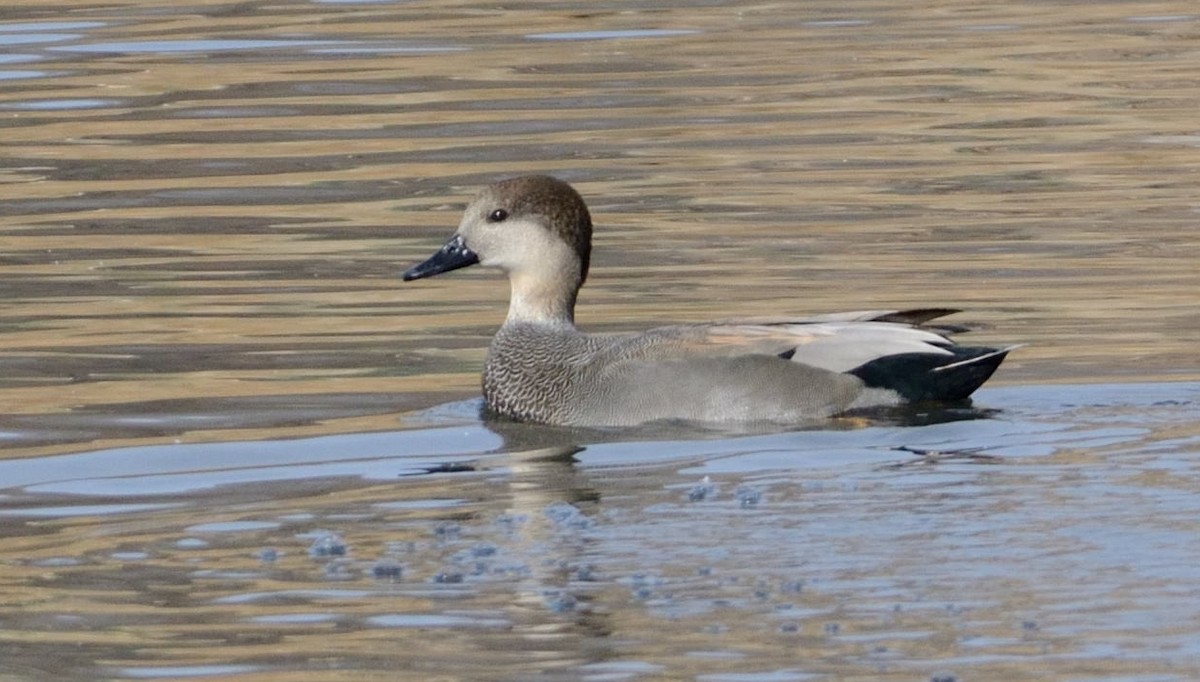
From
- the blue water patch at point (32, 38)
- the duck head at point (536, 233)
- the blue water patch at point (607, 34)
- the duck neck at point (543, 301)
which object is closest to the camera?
the duck neck at point (543, 301)

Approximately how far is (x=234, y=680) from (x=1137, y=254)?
698cm

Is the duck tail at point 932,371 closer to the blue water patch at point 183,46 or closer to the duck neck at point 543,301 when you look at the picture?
the duck neck at point 543,301

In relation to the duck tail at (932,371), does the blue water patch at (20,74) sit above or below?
above

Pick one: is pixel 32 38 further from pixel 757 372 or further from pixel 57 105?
pixel 757 372

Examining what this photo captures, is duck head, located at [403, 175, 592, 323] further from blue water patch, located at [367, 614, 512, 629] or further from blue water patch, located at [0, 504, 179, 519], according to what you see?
blue water patch, located at [367, 614, 512, 629]

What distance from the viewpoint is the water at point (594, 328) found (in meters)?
6.64

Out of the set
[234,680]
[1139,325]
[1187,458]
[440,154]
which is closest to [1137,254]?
[1139,325]

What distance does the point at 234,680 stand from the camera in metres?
6.37

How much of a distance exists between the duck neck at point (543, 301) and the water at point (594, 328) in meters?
0.41

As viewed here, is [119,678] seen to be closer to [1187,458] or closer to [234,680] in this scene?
[234,680]

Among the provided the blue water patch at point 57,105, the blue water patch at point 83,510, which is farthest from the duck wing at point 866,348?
the blue water patch at point 57,105

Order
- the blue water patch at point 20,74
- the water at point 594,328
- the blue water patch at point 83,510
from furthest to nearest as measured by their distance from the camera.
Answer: the blue water patch at point 20,74 < the blue water patch at point 83,510 < the water at point 594,328

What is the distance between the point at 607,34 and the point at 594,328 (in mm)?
10955

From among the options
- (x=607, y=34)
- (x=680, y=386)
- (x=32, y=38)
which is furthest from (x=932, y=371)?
(x=32, y=38)
